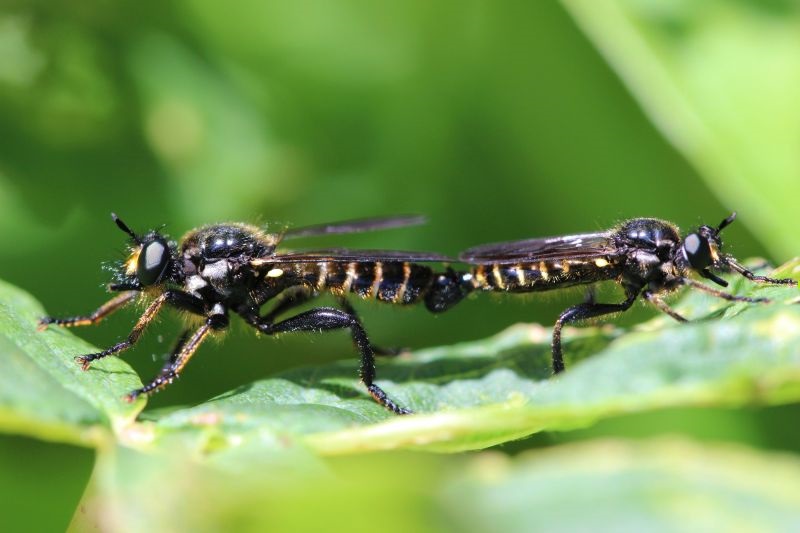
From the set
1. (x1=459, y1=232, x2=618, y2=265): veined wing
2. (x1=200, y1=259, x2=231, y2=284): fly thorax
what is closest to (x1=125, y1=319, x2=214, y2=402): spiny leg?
(x1=200, y1=259, x2=231, y2=284): fly thorax

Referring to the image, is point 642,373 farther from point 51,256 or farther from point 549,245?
point 51,256

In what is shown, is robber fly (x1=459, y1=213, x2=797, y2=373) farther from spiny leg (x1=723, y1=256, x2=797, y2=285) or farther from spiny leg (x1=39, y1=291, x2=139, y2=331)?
spiny leg (x1=39, y1=291, x2=139, y2=331)

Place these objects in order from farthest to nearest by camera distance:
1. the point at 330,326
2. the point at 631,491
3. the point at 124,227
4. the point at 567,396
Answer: the point at 330,326, the point at 124,227, the point at 567,396, the point at 631,491

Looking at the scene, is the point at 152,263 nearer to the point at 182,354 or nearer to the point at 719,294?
the point at 182,354

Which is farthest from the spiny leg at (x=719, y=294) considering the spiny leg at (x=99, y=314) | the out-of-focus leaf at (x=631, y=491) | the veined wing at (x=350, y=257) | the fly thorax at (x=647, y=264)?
the spiny leg at (x=99, y=314)

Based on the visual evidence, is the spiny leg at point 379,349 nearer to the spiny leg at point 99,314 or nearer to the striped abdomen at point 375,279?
the striped abdomen at point 375,279

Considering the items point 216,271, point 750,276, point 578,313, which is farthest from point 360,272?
point 750,276
